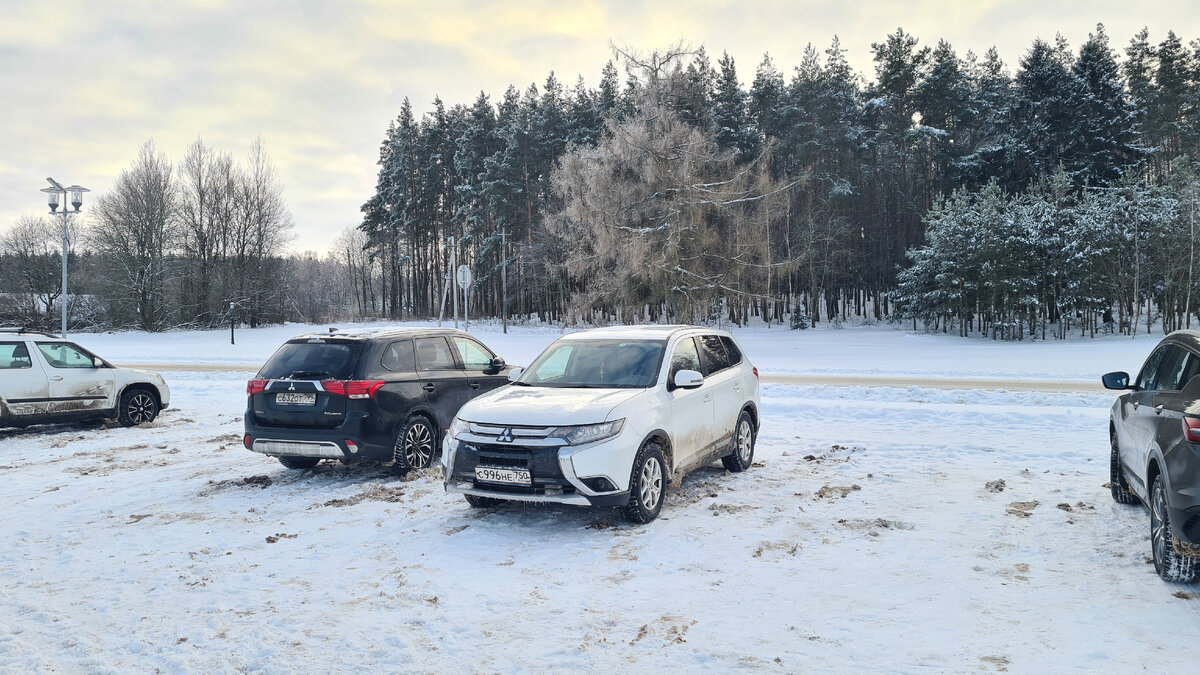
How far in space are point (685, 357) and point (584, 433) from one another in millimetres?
2071

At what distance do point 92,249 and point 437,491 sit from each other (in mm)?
56889

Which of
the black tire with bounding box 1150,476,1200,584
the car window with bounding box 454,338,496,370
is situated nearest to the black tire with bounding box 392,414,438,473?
the car window with bounding box 454,338,496,370

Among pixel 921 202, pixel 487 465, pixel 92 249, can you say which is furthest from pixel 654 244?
pixel 92 249

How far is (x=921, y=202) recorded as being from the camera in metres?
55.2

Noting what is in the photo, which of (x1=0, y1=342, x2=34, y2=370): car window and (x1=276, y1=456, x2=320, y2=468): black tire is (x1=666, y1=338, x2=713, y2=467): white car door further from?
→ (x1=0, y1=342, x2=34, y2=370): car window

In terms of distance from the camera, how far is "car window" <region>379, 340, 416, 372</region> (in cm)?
833

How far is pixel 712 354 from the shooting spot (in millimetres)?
8430

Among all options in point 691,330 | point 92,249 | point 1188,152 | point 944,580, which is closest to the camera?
point 944,580

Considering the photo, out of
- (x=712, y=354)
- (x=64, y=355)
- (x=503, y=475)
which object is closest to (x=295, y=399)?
(x=503, y=475)

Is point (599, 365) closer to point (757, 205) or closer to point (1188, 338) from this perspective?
point (1188, 338)

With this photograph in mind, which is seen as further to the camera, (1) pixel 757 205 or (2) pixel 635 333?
(1) pixel 757 205

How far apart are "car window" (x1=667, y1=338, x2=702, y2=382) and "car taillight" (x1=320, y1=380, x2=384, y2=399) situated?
338 centimetres

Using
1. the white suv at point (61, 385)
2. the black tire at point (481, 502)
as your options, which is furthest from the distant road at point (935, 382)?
the black tire at point (481, 502)

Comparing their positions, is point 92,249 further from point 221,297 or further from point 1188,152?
point 1188,152
